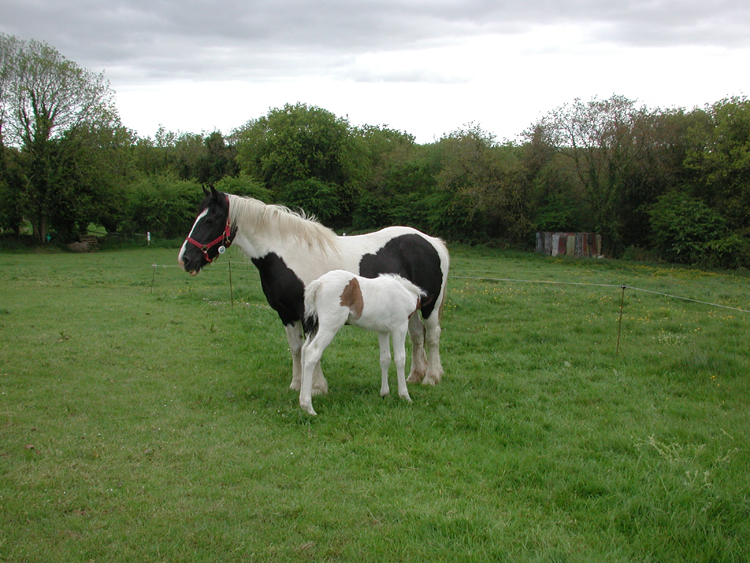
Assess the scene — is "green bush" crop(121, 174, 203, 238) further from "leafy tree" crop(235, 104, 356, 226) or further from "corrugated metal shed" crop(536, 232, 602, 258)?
"corrugated metal shed" crop(536, 232, 602, 258)

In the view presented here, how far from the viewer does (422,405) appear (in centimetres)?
613

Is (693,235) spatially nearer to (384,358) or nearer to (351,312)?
(384,358)

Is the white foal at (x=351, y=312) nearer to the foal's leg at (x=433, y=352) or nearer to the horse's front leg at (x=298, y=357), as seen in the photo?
the horse's front leg at (x=298, y=357)

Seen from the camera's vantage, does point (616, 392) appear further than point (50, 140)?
No

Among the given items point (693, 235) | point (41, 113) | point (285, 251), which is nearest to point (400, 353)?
point (285, 251)

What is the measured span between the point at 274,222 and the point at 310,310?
1.26 metres

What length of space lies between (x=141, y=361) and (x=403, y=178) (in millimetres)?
35026

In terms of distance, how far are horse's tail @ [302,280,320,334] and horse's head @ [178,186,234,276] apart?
49.7 inches

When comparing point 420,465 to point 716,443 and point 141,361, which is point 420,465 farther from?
point 141,361

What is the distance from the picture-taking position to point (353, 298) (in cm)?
591

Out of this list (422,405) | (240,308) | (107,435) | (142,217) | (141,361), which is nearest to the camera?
(107,435)

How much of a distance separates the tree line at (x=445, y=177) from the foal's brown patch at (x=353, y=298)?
2710cm

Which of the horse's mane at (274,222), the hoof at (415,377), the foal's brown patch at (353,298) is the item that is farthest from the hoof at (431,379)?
the horse's mane at (274,222)

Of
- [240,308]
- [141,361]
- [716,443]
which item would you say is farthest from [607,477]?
[240,308]
